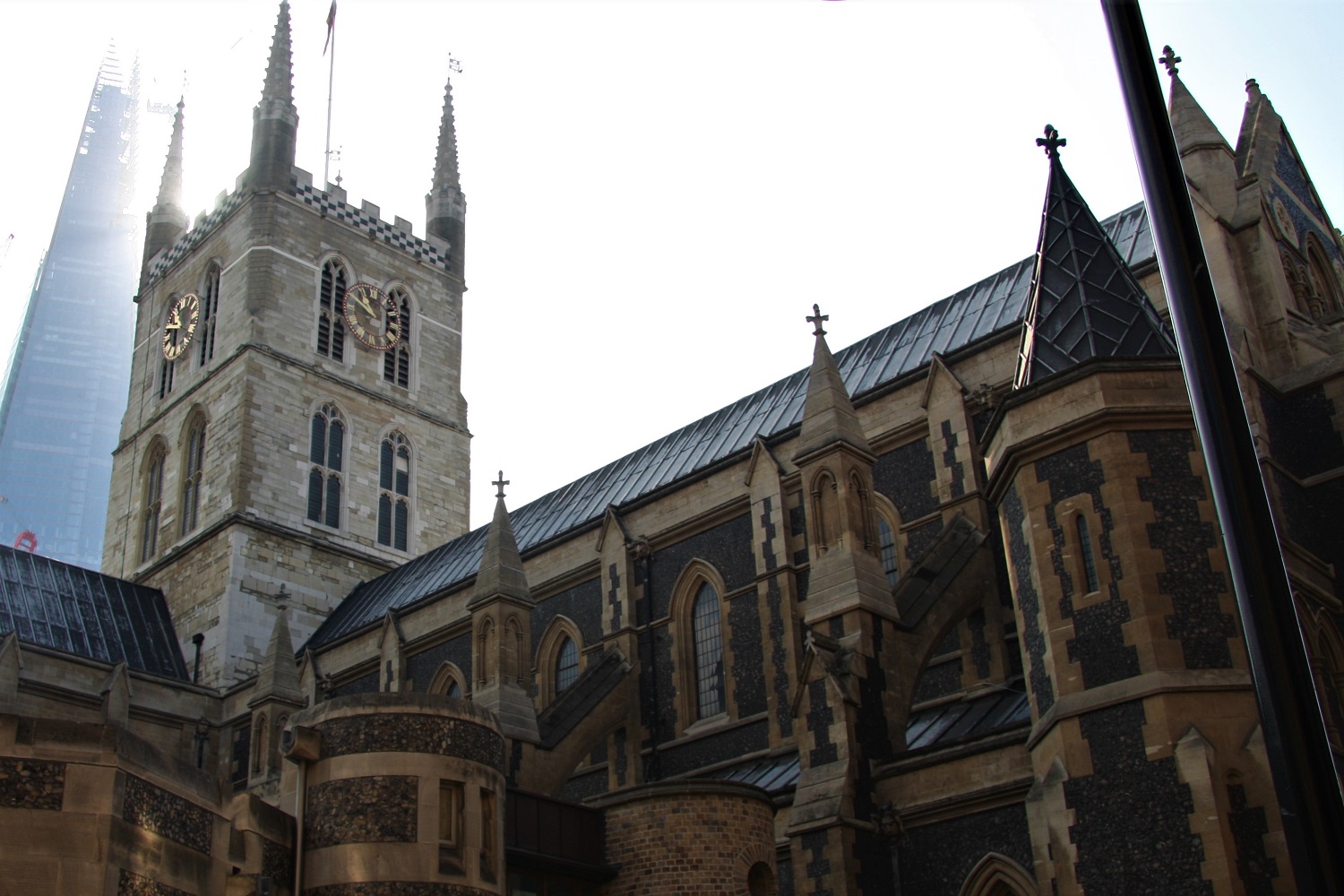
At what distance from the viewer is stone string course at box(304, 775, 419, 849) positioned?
15516 mm

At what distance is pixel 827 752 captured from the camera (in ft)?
61.1

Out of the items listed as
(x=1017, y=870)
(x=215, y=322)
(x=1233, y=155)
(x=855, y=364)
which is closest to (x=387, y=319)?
(x=215, y=322)

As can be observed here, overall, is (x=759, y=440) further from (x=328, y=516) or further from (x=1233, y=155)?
(x=328, y=516)

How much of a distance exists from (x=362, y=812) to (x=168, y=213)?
38.9 m

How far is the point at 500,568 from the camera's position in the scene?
25.7 meters

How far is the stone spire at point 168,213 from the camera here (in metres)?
49.2

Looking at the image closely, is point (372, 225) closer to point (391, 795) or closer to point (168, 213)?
point (168, 213)

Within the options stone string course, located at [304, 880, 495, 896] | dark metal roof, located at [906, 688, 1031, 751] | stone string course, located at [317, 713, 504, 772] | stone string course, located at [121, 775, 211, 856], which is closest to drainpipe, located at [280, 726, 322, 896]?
stone string course, located at [317, 713, 504, 772]

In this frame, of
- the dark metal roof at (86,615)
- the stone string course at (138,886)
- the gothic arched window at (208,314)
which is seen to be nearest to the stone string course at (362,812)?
the stone string course at (138,886)

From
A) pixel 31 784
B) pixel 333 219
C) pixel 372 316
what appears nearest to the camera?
pixel 31 784

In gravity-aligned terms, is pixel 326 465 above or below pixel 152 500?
below

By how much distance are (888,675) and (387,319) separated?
29.3 metres

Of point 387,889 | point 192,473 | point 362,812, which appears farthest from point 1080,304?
point 192,473

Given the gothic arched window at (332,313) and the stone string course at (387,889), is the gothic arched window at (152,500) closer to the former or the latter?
the gothic arched window at (332,313)
